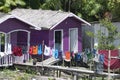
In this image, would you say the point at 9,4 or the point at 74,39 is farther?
the point at 9,4

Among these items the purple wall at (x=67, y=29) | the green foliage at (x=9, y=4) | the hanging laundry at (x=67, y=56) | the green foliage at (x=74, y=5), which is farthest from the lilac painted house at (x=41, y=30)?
the green foliage at (x=74, y=5)

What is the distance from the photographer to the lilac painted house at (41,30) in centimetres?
2942

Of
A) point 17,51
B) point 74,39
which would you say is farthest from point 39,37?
point 74,39

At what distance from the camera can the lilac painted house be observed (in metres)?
29.4

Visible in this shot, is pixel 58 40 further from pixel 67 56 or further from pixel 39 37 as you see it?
pixel 67 56

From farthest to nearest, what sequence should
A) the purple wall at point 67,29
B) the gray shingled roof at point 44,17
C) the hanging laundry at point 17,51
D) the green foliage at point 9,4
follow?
the green foliage at point 9,4
the purple wall at point 67,29
the gray shingled roof at point 44,17
the hanging laundry at point 17,51

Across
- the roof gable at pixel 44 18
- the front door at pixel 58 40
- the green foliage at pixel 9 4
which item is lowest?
the front door at pixel 58 40

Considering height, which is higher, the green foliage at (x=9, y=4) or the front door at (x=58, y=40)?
the green foliage at (x=9, y=4)

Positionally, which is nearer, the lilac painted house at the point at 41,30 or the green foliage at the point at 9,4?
the lilac painted house at the point at 41,30

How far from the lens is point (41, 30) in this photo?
31766 millimetres

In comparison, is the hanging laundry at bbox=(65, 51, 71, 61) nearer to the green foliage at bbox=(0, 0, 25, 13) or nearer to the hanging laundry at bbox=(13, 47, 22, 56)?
the hanging laundry at bbox=(13, 47, 22, 56)

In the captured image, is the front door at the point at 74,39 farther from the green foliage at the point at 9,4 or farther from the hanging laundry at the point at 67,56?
the green foliage at the point at 9,4

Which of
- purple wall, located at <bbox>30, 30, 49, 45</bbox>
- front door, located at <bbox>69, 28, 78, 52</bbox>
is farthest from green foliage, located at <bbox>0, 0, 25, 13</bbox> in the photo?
front door, located at <bbox>69, 28, 78, 52</bbox>

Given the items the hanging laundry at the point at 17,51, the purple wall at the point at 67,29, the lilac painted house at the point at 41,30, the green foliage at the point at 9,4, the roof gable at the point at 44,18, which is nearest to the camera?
the hanging laundry at the point at 17,51
